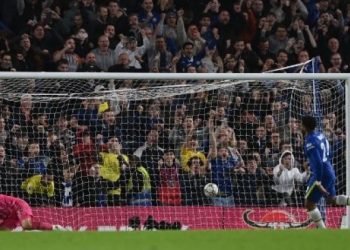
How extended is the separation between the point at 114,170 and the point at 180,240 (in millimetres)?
4633

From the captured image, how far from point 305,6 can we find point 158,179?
20.8 ft

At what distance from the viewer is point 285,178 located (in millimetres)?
12953

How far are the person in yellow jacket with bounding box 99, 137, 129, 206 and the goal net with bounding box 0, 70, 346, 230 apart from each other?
0.01 m

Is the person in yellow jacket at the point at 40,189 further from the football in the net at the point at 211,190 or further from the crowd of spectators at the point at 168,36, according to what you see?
the crowd of spectators at the point at 168,36

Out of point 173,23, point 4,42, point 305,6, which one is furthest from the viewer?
point 305,6

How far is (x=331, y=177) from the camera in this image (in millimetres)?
12125

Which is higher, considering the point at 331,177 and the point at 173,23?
the point at 173,23

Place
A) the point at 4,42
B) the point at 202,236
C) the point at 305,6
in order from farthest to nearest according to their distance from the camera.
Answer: the point at 305,6 < the point at 4,42 < the point at 202,236

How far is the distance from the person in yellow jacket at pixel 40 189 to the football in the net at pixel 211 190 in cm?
167

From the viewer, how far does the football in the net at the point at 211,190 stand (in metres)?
12.7

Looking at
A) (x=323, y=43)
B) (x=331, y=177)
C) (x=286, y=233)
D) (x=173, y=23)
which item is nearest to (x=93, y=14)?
(x=173, y=23)

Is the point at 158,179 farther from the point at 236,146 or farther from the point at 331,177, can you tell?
the point at 331,177

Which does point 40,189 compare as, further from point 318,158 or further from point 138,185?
point 318,158

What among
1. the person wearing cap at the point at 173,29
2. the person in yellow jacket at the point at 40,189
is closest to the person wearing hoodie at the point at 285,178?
the person in yellow jacket at the point at 40,189
